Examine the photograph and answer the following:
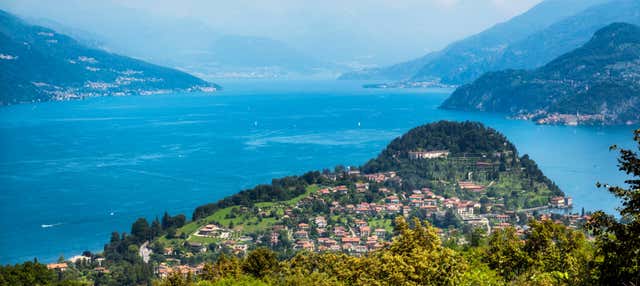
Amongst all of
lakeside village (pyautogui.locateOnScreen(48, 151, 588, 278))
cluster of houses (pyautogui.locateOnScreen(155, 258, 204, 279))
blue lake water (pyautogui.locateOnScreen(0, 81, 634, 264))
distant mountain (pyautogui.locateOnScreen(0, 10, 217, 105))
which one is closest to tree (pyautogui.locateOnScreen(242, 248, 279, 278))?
cluster of houses (pyautogui.locateOnScreen(155, 258, 204, 279))

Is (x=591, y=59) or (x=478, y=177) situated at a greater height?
(x=591, y=59)

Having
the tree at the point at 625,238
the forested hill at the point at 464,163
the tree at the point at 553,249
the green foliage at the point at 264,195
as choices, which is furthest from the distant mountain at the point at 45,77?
the tree at the point at 625,238

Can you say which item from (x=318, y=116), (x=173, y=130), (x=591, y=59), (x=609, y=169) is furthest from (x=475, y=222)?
(x=591, y=59)

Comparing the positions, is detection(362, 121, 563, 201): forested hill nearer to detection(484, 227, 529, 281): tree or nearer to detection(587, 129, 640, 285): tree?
detection(484, 227, 529, 281): tree

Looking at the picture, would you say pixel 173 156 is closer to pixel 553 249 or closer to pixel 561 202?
pixel 561 202

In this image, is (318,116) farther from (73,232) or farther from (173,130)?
(73,232)

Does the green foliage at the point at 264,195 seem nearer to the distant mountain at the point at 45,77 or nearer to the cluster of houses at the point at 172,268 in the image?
the cluster of houses at the point at 172,268
